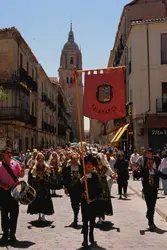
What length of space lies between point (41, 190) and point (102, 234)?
1957 mm

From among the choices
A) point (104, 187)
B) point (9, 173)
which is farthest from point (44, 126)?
point (9, 173)

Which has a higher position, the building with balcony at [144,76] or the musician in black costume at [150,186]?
→ the building with balcony at [144,76]

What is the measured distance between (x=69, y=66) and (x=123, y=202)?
104949mm

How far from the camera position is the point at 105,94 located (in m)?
7.41

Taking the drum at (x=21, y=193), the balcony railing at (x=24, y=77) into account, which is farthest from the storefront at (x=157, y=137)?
the drum at (x=21, y=193)

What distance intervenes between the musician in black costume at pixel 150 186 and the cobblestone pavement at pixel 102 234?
31 centimetres

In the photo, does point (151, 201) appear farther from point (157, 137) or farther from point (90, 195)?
point (157, 137)

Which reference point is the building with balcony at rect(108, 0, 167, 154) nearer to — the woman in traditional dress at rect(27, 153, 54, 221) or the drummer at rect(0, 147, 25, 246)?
the woman in traditional dress at rect(27, 153, 54, 221)

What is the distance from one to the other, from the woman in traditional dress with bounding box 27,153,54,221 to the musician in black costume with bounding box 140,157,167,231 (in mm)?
2206

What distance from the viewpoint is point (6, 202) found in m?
6.64

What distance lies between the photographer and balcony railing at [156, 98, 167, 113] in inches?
985

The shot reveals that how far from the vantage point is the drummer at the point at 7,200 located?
663 cm

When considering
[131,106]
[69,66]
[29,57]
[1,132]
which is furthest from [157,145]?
[69,66]

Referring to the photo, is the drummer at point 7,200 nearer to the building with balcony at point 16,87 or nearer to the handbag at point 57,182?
the handbag at point 57,182
